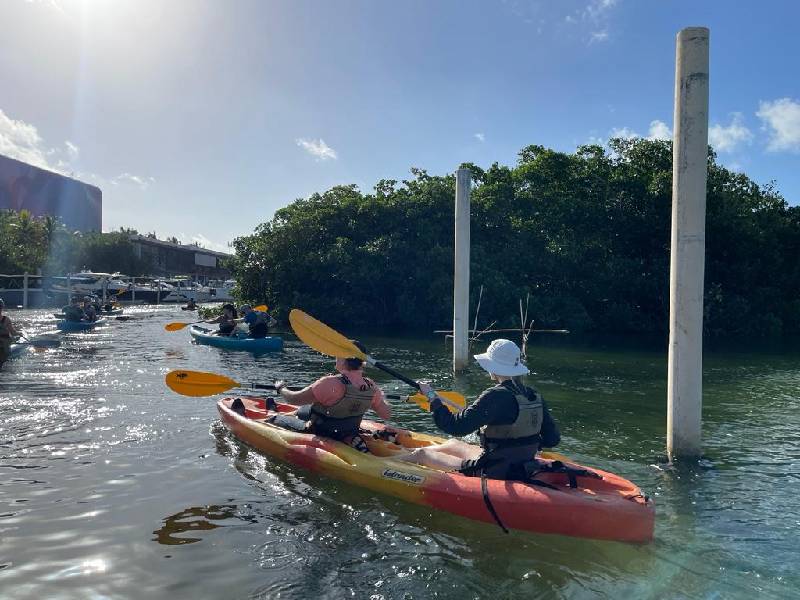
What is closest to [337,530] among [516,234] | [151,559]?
[151,559]

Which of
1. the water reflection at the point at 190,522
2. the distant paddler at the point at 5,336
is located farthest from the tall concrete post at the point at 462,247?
the distant paddler at the point at 5,336

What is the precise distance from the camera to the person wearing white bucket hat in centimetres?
517

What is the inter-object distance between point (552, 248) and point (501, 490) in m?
23.9

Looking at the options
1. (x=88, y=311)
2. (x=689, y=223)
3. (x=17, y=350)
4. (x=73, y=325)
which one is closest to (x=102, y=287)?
(x=88, y=311)

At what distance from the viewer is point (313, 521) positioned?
567 cm

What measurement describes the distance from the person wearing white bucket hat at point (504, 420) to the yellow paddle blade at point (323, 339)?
1.61 metres

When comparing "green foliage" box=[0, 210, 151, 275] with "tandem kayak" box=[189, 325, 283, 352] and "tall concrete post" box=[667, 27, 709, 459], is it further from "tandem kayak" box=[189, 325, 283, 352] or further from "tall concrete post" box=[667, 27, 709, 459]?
"tall concrete post" box=[667, 27, 709, 459]

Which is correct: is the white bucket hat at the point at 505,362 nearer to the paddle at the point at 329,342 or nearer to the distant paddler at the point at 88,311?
the paddle at the point at 329,342

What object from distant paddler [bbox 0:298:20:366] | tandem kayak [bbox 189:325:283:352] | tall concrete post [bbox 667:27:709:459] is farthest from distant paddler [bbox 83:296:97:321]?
tall concrete post [bbox 667:27:709:459]

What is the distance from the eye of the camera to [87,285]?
150ft

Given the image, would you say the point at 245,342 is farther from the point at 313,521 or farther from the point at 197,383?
the point at 313,521

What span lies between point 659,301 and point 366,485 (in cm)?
2631

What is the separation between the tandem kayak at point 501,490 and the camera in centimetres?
500

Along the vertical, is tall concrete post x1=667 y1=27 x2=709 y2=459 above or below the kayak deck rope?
above
